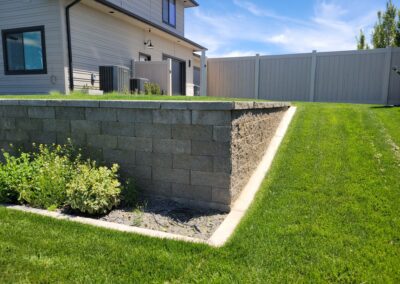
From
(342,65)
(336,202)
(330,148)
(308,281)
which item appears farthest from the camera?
(342,65)

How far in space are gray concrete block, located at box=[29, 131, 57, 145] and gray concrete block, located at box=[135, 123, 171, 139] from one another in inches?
60.7

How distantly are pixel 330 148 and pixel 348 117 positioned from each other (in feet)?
6.72

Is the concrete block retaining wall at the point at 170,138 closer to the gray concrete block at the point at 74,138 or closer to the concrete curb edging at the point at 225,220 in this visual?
the gray concrete block at the point at 74,138

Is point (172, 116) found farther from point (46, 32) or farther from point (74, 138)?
point (46, 32)

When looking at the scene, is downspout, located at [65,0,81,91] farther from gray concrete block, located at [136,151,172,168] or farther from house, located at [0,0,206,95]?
gray concrete block, located at [136,151,172,168]

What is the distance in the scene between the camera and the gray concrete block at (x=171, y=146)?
388cm

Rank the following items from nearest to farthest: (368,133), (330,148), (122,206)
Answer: (122,206) < (330,148) < (368,133)

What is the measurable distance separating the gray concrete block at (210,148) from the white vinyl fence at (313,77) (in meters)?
9.02

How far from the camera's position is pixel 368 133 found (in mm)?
5668

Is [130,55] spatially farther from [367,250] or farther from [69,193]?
[367,250]

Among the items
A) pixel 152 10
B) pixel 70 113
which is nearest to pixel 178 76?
pixel 152 10

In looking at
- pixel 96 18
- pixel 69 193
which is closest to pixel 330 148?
pixel 69 193

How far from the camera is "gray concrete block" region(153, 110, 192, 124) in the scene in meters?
3.82

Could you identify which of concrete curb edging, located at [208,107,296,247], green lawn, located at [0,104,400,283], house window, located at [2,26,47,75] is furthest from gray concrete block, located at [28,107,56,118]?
house window, located at [2,26,47,75]
